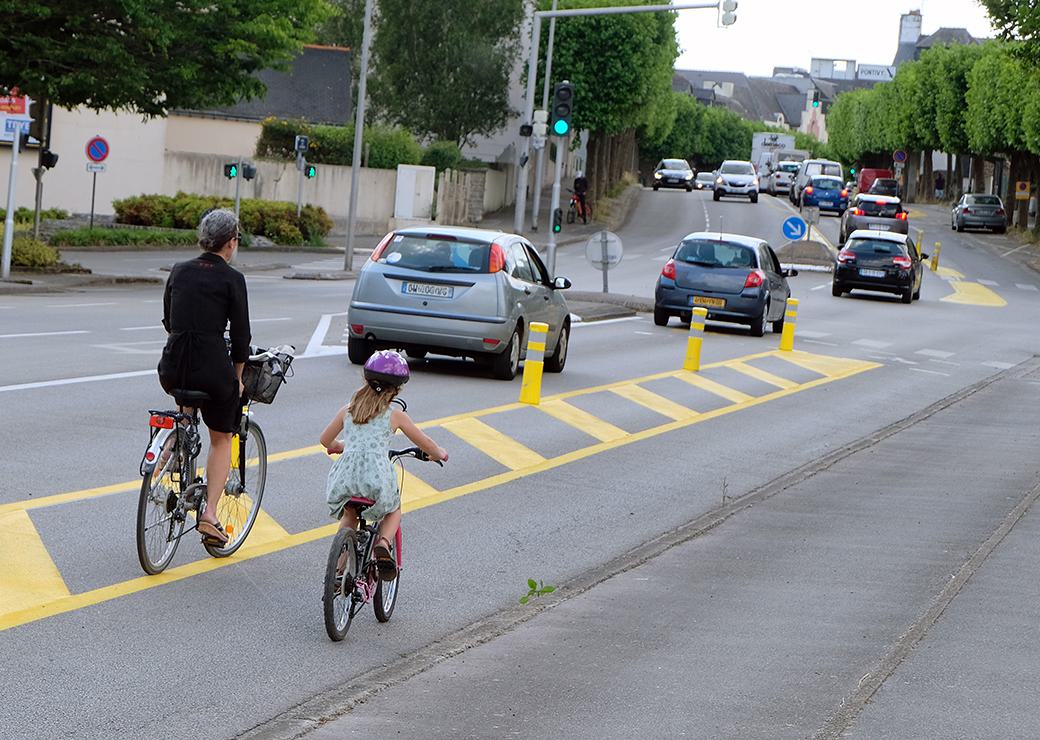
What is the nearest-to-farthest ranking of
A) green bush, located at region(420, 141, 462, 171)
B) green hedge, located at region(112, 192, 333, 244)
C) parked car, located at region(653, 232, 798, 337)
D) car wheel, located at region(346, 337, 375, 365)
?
car wheel, located at region(346, 337, 375, 365) → parked car, located at region(653, 232, 798, 337) → green hedge, located at region(112, 192, 333, 244) → green bush, located at region(420, 141, 462, 171)

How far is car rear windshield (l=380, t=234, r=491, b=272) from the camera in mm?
18406

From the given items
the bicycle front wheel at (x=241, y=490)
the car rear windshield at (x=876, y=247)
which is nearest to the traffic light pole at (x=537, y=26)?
the car rear windshield at (x=876, y=247)

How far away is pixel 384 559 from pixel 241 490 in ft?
5.01

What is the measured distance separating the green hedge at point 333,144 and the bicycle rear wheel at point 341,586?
2031 inches

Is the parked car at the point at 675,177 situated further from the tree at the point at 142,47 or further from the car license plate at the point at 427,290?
the car license plate at the point at 427,290

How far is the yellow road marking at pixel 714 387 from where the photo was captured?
1978cm

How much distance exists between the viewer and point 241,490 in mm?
8977

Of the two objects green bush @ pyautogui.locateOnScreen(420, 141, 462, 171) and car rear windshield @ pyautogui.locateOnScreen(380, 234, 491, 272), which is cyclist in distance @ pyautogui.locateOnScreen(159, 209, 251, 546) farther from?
green bush @ pyautogui.locateOnScreen(420, 141, 462, 171)

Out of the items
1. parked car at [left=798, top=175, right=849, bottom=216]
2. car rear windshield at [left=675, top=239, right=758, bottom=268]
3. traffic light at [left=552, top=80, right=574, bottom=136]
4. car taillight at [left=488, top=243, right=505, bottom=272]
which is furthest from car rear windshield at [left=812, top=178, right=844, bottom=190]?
car taillight at [left=488, top=243, right=505, bottom=272]

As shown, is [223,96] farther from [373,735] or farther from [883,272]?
[373,735]

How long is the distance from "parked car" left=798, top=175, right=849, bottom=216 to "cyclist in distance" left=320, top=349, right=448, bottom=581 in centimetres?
6934

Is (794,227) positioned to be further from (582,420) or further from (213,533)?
(213,533)

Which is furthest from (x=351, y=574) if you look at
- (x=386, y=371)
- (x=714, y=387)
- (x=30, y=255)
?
(x=30, y=255)

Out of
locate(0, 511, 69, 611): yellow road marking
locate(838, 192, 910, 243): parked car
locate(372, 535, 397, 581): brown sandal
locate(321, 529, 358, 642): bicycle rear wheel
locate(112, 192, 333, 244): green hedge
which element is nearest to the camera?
locate(321, 529, 358, 642): bicycle rear wheel
